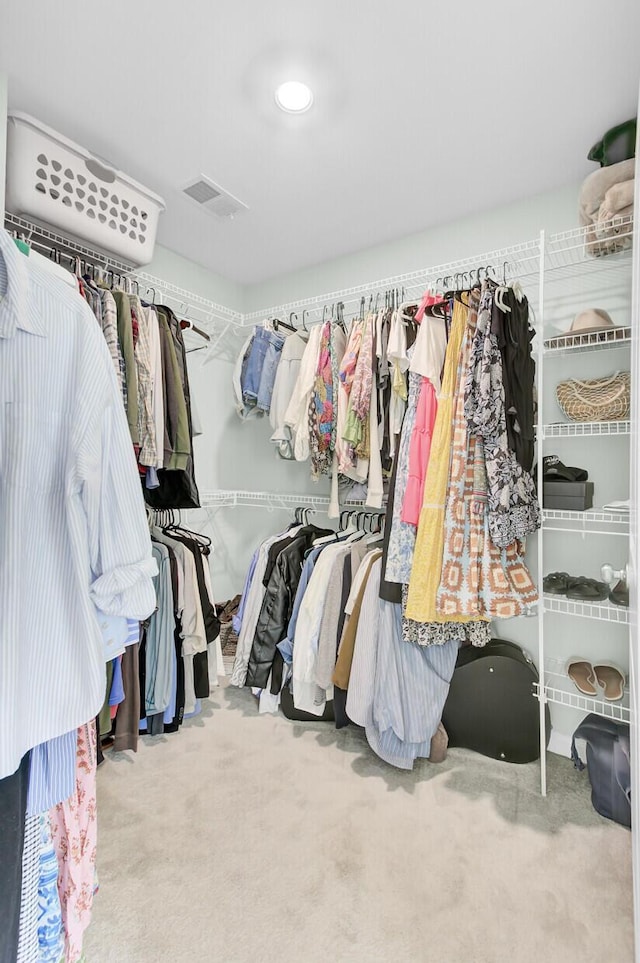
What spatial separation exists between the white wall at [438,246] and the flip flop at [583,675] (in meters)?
1.92

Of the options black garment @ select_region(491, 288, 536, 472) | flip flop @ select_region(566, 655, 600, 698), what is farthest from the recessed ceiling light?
flip flop @ select_region(566, 655, 600, 698)

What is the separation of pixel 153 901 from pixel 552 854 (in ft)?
4.03

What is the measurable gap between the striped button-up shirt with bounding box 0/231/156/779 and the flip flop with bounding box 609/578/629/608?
1697 mm

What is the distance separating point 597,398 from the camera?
1.82 m

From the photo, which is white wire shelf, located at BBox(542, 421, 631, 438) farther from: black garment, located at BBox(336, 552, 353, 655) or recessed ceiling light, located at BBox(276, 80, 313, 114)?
recessed ceiling light, located at BBox(276, 80, 313, 114)

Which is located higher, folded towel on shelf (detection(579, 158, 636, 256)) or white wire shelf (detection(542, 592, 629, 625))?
folded towel on shelf (detection(579, 158, 636, 256))

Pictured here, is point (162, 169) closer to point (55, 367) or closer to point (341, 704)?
point (55, 367)

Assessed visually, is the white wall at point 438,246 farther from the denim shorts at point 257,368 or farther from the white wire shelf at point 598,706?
the white wire shelf at point 598,706

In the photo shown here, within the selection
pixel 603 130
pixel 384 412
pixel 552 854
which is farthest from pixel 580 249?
pixel 552 854

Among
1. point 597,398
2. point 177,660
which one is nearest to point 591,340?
point 597,398

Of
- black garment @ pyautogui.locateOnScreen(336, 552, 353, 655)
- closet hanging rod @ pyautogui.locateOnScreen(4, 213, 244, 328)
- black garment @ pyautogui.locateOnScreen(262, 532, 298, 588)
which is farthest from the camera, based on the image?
black garment @ pyautogui.locateOnScreen(262, 532, 298, 588)

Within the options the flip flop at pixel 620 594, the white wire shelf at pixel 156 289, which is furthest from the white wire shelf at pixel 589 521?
the white wire shelf at pixel 156 289

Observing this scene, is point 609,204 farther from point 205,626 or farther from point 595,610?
point 205,626

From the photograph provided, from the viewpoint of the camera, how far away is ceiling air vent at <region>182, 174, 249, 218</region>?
2125mm
